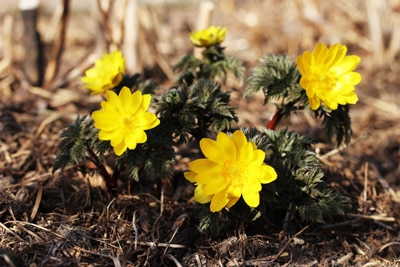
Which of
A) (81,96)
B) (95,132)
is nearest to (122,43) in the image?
(81,96)

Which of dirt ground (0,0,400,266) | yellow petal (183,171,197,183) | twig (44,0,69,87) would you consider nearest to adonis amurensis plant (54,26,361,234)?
yellow petal (183,171,197,183)

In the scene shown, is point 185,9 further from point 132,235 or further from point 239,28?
point 132,235

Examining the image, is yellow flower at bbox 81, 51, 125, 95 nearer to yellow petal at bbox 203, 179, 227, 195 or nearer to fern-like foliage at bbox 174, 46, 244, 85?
fern-like foliage at bbox 174, 46, 244, 85

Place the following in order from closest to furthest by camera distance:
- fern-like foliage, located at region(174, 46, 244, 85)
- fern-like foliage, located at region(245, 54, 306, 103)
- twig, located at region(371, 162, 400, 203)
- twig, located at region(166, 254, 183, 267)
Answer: twig, located at region(166, 254, 183, 267)
fern-like foliage, located at region(245, 54, 306, 103)
fern-like foliage, located at region(174, 46, 244, 85)
twig, located at region(371, 162, 400, 203)

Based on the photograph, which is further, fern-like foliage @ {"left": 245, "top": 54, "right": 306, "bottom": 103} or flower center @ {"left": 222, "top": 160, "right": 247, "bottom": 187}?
fern-like foliage @ {"left": 245, "top": 54, "right": 306, "bottom": 103}

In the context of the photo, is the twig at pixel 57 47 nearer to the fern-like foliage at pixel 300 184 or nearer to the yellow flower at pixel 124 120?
the yellow flower at pixel 124 120

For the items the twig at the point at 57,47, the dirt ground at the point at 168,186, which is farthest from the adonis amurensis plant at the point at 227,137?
the twig at the point at 57,47
